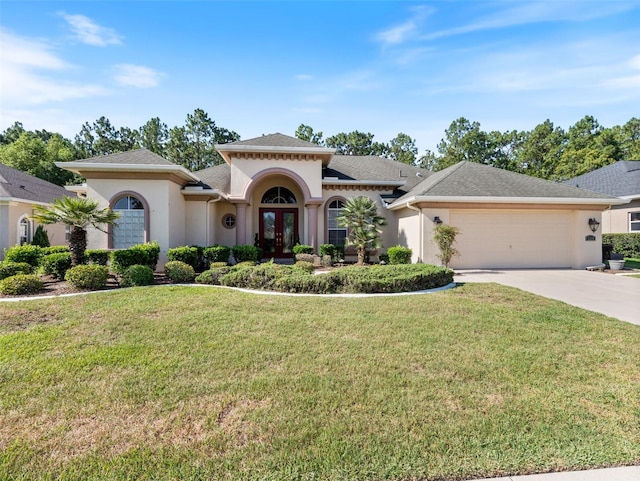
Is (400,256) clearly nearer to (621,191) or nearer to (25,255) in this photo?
(25,255)

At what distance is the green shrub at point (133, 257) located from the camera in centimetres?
1049

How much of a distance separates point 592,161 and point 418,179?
2207 centimetres

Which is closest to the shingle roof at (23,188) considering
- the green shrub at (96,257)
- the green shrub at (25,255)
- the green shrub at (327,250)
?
the green shrub at (25,255)

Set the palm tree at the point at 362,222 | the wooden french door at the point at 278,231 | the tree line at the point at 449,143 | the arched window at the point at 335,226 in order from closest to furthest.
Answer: the palm tree at the point at 362,222
the arched window at the point at 335,226
the wooden french door at the point at 278,231
the tree line at the point at 449,143

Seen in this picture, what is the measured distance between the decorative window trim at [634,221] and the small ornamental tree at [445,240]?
14930 mm

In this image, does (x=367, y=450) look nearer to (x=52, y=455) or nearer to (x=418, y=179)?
(x=52, y=455)

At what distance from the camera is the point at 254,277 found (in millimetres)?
9461

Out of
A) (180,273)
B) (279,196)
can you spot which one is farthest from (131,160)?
(279,196)

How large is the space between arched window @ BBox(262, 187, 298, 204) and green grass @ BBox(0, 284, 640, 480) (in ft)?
38.2

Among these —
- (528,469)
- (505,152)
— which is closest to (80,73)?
(528,469)

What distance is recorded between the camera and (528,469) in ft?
8.56

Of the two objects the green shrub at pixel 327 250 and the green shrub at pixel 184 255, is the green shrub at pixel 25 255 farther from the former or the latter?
the green shrub at pixel 327 250

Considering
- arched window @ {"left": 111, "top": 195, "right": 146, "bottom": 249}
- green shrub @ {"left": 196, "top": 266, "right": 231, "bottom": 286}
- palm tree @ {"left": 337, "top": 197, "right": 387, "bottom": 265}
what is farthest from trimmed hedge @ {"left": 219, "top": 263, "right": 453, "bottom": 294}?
arched window @ {"left": 111, "top": 195, "right": 146, "bottom": 249}

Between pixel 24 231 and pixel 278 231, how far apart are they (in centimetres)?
1261
